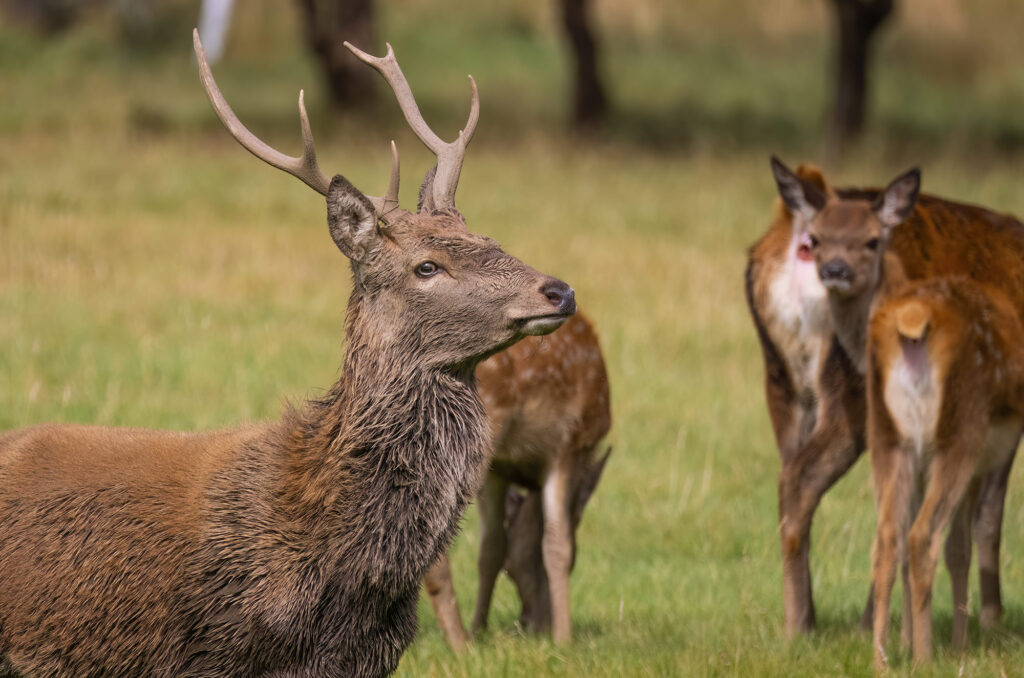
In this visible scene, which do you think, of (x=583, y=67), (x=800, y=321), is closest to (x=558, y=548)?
(x=800, y=321)

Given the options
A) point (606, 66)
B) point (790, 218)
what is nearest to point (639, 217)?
point (790, 218)

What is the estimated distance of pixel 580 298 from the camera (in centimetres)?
1247

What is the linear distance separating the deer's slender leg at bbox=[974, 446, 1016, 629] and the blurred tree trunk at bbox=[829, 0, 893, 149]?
1449 centimetres

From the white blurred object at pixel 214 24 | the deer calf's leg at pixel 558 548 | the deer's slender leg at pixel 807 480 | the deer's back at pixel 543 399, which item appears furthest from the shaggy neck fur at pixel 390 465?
the white blurred object at pixel 214 24

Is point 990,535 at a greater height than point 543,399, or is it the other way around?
point 543,399

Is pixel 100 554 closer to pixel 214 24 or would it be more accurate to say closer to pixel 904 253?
pixel 904 253

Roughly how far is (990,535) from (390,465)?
3314 millimetres

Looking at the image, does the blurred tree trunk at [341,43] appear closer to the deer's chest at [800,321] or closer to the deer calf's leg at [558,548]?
the deer's chest at [800,321]

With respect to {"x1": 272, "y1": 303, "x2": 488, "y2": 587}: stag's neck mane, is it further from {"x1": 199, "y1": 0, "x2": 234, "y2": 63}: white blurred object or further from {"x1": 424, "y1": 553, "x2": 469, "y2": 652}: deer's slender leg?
{"x1": 199, "y1": 0, "x2": 234, "y2": 63}: white blurred object

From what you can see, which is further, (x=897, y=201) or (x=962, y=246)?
(x=962, y=246)

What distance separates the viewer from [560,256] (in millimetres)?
13844

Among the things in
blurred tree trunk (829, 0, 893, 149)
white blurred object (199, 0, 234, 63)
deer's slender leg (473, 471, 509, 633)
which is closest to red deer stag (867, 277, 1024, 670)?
deer's slender leg (473, 471, 509, 633)

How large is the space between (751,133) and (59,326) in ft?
48.7

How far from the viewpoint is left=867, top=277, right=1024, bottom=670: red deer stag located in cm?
595
